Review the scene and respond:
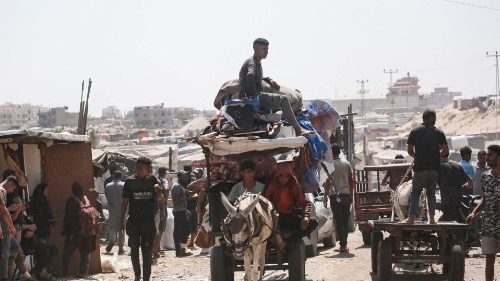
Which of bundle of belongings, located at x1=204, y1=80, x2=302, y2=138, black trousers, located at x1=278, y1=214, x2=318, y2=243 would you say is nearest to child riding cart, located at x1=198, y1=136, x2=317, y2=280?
black trousers, located at x1=278, y1=214, x2=318, y2=243

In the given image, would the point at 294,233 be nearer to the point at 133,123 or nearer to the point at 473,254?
the point at 473,254

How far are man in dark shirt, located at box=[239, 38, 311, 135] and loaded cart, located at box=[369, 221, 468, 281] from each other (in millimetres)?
2142

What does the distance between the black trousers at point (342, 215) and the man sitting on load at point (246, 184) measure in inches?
202

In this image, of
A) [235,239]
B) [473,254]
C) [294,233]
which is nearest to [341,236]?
[473,254]

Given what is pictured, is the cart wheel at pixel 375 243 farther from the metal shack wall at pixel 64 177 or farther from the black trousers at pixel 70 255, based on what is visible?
the metal shack wall at pixel 64 177

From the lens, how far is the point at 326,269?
571 inches

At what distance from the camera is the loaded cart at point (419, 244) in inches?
454

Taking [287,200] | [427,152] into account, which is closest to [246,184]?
[287,200]

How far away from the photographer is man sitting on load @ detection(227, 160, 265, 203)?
1165 centimetres

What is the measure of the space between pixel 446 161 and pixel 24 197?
7126 mm

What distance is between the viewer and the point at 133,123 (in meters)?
173

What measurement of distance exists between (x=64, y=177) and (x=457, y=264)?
24.0 feet

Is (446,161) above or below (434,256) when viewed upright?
above

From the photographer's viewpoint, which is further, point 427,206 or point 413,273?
point 413,273
